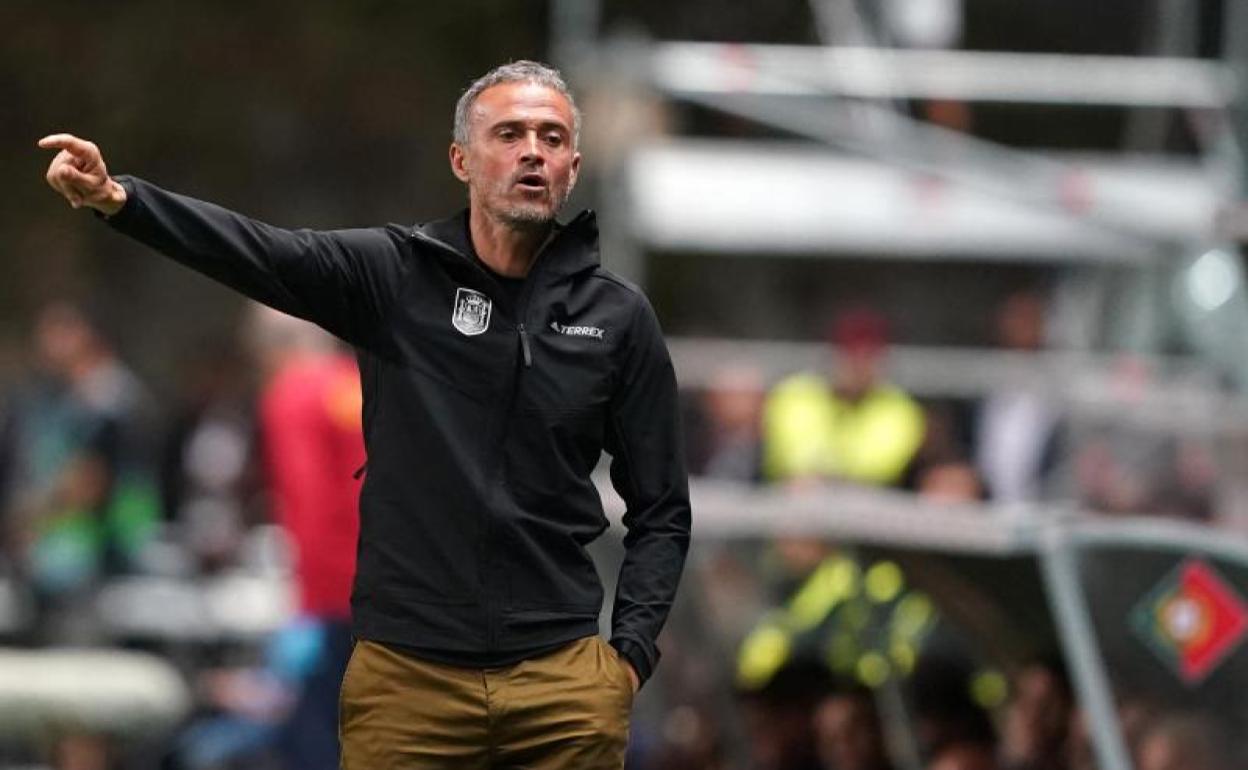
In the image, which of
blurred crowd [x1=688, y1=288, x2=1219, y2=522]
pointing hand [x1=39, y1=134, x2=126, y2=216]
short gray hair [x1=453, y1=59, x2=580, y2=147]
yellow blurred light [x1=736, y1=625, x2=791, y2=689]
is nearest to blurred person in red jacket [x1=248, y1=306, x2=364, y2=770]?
yellow blurred light [x1=736, y1=625, x2=791, y2=689]

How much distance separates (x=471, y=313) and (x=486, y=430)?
22cm

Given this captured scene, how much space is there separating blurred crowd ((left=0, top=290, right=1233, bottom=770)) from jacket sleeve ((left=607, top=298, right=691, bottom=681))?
0.51 m

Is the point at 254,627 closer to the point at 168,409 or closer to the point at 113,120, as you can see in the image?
the point at 168,409

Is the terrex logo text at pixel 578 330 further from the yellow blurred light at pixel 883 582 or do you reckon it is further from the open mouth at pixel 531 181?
the yellow blurred light at pixel 883 582

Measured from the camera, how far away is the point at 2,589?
590 inches

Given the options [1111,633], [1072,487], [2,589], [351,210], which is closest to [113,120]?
[351,210]

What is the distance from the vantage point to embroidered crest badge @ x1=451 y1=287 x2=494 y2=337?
561cm

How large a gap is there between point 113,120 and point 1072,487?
16646 millimetres

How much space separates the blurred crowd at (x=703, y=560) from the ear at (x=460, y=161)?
575mm

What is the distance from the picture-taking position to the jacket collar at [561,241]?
569 cm

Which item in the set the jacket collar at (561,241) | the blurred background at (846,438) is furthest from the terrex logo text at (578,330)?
the blurred background at (846,438)

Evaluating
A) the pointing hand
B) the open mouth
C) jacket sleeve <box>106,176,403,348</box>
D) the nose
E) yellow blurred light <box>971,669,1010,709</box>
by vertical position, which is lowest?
yellow blurred light <box>971,669,1010,709</box>

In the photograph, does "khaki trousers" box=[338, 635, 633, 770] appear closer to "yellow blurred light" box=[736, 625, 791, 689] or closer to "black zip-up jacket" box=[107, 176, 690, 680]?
"black zip-up jacket" box=[107, 176, 690, 680]

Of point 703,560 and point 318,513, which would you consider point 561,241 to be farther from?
point 318,513
